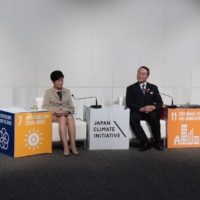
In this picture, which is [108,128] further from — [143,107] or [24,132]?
[24,132]

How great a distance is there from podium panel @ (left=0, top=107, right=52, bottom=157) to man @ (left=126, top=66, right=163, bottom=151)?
1334 millimetres

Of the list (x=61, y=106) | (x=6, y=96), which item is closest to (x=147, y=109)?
(x=61, y=106)

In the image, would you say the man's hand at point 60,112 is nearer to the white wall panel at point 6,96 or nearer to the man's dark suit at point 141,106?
the man's dark suit at point 141,106

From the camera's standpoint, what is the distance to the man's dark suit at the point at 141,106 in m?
7.00

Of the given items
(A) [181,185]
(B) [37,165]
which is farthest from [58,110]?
(A) [181,185]

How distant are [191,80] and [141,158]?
8.81ft

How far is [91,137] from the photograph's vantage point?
269 inches

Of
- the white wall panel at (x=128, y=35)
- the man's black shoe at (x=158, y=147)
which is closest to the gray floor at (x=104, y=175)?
the man's black shoe at (x=158, y=147)

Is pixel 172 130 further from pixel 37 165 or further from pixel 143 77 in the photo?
pixel 37 165

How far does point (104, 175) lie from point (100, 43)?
324 cm

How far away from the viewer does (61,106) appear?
22.6 feet

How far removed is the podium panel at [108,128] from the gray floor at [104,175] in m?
0.15

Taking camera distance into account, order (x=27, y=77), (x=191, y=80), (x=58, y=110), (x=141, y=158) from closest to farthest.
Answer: (x=141, y=158), (x=58, y=110), (x=27, y=77), (x=191, y=80)

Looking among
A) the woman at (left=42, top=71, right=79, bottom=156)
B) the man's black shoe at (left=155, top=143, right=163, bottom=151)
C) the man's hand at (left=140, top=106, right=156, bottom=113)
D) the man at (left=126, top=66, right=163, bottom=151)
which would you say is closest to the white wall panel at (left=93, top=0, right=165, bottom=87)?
the man at (left=126, top=66, right=163, bottom=151)
